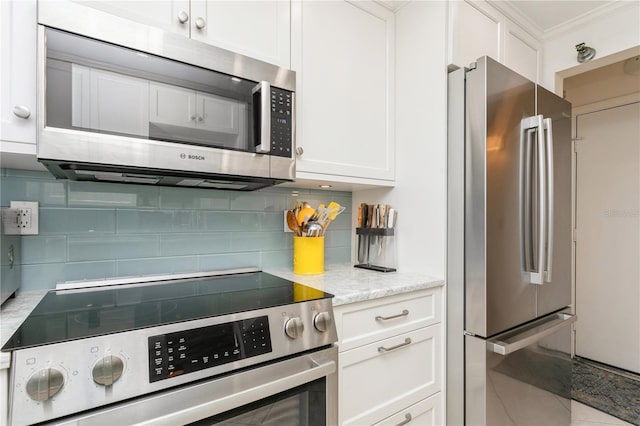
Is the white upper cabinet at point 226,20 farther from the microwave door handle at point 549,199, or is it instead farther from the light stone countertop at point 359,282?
the microwave door handle at point 549,199

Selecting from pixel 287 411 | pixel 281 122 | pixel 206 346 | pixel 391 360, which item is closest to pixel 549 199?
pixel 391 360

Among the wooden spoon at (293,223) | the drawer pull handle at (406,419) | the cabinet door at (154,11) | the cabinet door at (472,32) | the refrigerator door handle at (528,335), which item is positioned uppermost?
the cabinet door at (472,32)

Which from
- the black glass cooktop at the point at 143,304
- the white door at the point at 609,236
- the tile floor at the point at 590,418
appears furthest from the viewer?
the white door at the point at 609,236

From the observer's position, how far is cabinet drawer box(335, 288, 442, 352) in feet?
4.12

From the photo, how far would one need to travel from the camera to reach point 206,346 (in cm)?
90

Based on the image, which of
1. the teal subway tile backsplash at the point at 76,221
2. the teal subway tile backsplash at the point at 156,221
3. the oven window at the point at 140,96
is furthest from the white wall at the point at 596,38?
the teal subway tile backsplash at the point at 76,221

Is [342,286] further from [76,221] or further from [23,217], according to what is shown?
[23,217]

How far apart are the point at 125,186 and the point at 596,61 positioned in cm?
262

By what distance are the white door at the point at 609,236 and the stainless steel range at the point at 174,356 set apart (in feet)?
9.54

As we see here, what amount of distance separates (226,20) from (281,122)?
435 millimetres

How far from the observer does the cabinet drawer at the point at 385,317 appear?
126 centimetres

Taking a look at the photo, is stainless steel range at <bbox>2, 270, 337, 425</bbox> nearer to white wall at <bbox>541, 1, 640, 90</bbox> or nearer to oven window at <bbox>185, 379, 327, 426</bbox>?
oven window at <bbox>185, 379, 327, 426</bbox>

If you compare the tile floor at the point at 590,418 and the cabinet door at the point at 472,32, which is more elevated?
the cabinet door at the point at 472,32

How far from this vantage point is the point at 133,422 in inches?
30.8
